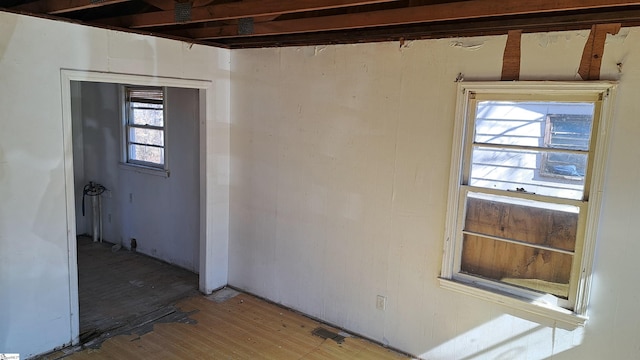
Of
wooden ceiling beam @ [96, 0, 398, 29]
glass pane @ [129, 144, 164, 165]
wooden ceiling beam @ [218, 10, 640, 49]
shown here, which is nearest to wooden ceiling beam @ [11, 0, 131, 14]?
wooden ceiling beam @ [96, 0, 398, 29]

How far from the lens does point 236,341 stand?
3703 mm

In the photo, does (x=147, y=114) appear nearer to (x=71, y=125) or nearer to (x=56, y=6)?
(x=71, y=125)

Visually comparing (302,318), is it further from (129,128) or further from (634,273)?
(129,128)

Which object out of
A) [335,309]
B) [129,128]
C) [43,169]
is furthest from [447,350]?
[129,128]

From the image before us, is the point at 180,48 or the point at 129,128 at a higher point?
the point at 180,48

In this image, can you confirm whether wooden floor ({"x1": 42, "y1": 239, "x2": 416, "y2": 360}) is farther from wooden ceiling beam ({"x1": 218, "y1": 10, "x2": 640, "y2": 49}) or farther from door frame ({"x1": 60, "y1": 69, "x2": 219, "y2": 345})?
wooden ceiling beam ({"x1": 218, "y1": 10, "x2": 640, "y2": 49})

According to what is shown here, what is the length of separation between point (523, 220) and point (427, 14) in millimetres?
1515

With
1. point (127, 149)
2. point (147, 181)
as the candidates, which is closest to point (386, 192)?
point (147, 181)

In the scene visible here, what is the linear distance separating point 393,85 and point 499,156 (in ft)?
3.13

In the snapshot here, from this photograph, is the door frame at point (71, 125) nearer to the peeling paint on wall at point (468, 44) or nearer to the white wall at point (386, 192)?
the white wall at point (386, 192)

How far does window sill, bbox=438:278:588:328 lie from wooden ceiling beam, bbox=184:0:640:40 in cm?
185

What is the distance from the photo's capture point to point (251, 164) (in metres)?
4.39

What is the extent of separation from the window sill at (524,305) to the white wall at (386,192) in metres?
0.06

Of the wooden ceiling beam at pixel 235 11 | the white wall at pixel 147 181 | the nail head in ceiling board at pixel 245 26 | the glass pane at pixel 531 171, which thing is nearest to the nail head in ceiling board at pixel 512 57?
the glass pane at pixel 531 171
